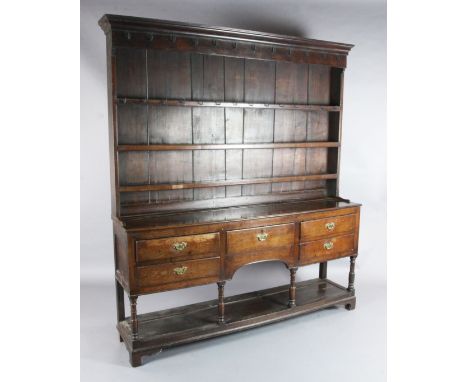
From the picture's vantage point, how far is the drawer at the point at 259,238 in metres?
2.84

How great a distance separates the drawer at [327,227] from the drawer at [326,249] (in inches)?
1.9

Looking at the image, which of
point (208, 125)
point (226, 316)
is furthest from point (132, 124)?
point (226, 316)

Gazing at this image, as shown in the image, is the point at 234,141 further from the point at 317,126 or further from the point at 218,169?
the point at 317,126

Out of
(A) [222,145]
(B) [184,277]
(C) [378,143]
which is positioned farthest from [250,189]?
Result: (C) [378,143]

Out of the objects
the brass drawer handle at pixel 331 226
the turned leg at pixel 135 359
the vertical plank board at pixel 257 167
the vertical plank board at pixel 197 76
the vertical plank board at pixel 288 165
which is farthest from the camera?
the vertical plank board at pixel 288 165

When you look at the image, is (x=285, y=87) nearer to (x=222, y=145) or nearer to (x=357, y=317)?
(x=222, y=145)

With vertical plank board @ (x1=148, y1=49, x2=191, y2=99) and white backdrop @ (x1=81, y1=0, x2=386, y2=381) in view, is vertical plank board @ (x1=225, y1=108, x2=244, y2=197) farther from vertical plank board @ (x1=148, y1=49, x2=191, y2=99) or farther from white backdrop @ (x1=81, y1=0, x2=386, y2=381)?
white backdrop @ (x1=81, y1=0, x2=386, y2=381)

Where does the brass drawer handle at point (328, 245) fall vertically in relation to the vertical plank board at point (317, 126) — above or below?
below

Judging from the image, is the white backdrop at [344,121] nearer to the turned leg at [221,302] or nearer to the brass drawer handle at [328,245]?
the brass drawer handle at [328,245]

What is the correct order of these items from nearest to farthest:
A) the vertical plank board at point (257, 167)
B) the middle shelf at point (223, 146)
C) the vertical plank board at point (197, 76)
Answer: the middle shelf at point (223, 146)
the vertical plank board at point (197, 76)
the vertical plank board at point (257, 167)

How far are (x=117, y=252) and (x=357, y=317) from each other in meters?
1.93

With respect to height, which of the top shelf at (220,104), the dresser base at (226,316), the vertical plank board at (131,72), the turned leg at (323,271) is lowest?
the dresser base at (226,316)

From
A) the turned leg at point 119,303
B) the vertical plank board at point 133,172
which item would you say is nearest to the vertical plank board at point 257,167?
the vertical plank board at point 133,172

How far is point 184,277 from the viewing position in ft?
8.85
